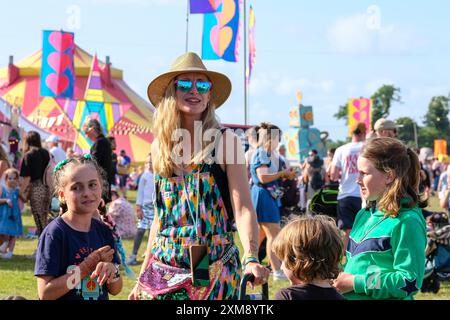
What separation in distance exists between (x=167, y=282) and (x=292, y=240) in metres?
0.80

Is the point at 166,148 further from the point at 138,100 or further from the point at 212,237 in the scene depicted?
the point at 138,100

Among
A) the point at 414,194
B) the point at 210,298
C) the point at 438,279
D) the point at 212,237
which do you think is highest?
the point at 414,194

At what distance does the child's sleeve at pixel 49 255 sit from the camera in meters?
3.21

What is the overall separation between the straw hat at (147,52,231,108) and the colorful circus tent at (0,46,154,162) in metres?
28.7

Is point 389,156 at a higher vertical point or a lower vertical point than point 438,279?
higher

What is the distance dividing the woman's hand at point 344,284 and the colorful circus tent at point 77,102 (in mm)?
29673

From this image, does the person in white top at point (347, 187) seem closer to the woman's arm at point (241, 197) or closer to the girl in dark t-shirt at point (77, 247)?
the woman's arm at point (241, 197)

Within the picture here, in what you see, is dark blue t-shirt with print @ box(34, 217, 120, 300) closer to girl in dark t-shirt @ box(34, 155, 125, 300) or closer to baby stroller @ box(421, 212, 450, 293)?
girl in dark t-shirt @ box(34, 155, 125, 300)

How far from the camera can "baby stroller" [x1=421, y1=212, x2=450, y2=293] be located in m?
8.12
